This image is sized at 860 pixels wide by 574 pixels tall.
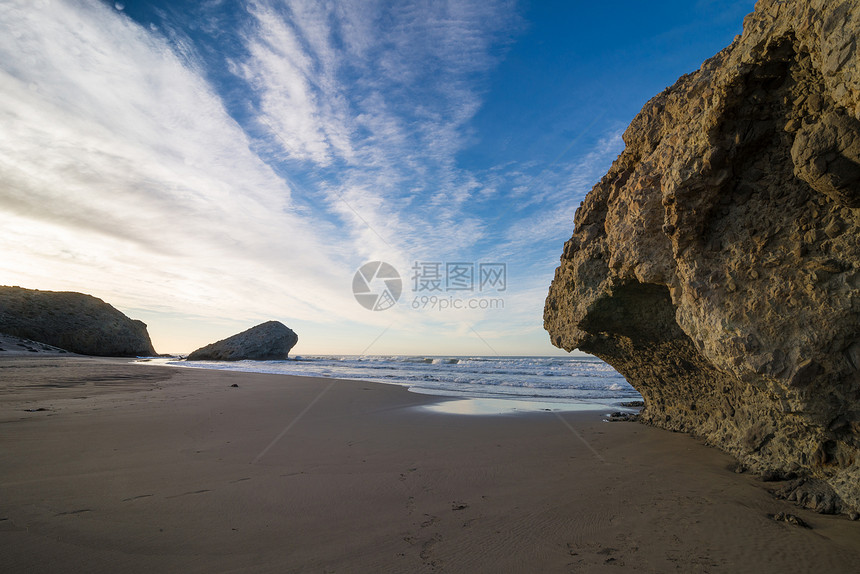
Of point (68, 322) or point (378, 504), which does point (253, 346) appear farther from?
point (378, 504)

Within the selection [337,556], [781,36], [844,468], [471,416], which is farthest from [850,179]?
[471,416]

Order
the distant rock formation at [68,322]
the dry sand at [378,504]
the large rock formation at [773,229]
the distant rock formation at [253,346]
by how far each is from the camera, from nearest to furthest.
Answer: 1. the dry sand at [378,504]
2. the large rock formation at [773,229]
3. the distant rock formation at [68,322]
4. the distant rock formation at [253,346]

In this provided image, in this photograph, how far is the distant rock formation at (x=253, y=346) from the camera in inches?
1524

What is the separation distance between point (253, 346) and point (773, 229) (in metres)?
42.8

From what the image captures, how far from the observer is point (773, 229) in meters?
3.25

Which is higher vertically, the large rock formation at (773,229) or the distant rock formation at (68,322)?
the distant rock formation at (68,322)

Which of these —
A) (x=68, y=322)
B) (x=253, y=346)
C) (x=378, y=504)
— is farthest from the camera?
(x=253, y=346)

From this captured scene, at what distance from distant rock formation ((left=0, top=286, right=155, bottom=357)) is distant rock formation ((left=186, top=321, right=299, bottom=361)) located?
8127mm

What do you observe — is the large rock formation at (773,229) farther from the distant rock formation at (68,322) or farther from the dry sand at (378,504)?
the distant rock formation at (68,322)

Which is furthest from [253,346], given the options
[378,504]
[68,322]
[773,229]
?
[773,229]

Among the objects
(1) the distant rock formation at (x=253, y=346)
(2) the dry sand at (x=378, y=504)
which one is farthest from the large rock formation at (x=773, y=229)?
(1) the distant rock formation at (x=253, y=346)

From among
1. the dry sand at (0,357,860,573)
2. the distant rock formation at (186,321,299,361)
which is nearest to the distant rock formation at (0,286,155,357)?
the distant rock formation at (186,321,299,361)

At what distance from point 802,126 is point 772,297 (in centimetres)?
136

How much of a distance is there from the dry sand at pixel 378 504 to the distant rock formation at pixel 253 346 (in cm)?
3593
